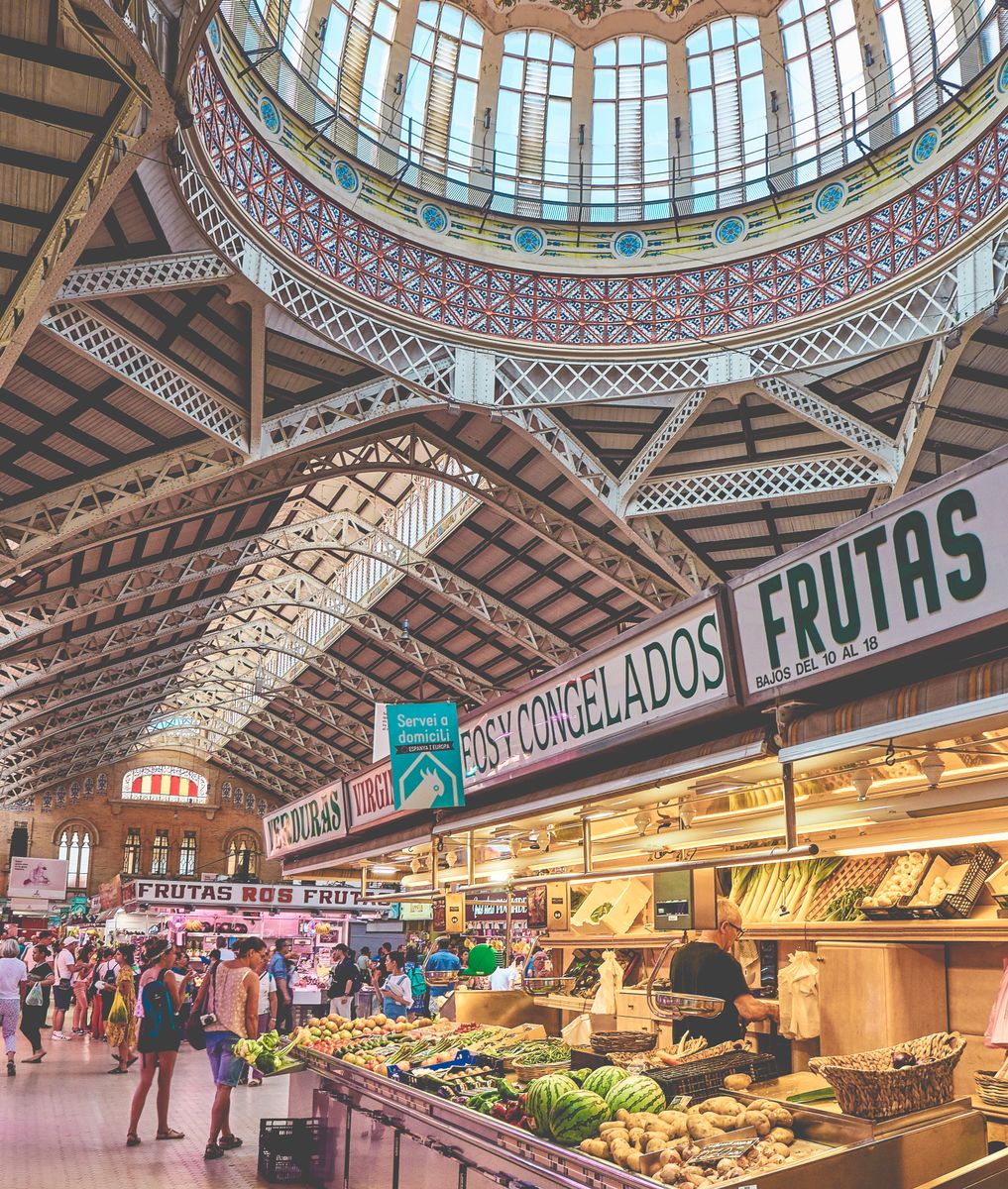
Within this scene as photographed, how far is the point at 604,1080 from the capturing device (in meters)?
4.70

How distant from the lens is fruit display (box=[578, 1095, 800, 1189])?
361 centimetres

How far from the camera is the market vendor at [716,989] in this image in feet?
18.4

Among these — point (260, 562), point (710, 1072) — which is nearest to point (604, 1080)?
point (710, 1072)

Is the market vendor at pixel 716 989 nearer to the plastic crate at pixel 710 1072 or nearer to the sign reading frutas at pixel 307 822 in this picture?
the plastic crate at pixel 710 1072

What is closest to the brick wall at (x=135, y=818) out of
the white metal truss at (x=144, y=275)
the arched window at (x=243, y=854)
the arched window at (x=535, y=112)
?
the arched window at (x=243, y=854)

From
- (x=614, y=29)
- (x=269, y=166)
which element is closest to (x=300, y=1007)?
(x=269, y=166)

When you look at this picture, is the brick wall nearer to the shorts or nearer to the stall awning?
the shorts

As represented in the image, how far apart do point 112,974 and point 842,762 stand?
55.4 ft

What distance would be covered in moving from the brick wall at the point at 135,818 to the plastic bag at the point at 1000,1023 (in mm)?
42964

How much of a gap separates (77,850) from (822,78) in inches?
1627

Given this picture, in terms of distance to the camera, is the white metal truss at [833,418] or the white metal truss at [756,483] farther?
the white metal truss at [756,483]

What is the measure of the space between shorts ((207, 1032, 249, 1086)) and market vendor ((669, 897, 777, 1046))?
3499 mm

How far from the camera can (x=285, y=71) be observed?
14344 mm

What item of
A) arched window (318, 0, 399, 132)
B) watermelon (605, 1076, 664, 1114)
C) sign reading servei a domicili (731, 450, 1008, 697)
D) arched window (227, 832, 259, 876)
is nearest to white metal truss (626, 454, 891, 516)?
arched window (318, 0, 399, 132)
